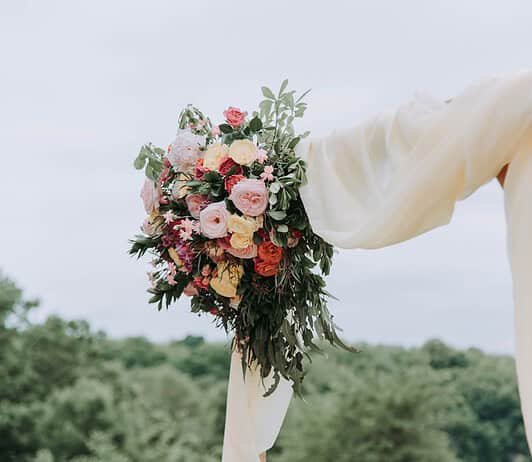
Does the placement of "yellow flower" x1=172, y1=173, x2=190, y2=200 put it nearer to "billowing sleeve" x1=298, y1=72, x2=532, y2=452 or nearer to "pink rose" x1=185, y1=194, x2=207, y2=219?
"pink rose" x1=185, y1=194, x2=207, y2=219

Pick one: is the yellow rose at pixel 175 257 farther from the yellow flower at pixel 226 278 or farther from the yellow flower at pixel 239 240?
the yellow flower at pixel 239 240

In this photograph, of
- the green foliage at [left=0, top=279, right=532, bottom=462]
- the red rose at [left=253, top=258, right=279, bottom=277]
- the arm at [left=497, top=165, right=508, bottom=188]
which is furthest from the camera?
the green foliage at [left=0, top=279, right=532, bottom=462]

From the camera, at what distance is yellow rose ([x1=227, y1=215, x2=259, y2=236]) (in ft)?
9.57

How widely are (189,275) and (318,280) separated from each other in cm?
46

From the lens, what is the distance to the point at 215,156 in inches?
120

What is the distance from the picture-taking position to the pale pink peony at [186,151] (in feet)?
10.2

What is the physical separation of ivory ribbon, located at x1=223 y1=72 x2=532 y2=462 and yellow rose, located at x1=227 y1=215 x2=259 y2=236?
196mm

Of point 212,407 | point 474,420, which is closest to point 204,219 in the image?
point 212,407

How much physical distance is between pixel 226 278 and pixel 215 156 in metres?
0.42

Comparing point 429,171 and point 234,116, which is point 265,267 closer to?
point 234,116

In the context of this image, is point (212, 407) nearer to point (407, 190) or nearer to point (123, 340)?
point (123, 340)

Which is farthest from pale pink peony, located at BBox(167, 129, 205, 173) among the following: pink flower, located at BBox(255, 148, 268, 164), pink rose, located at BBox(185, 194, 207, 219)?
pink flower, located at BBox(255, 148, 268, 164)

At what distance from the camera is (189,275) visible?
3.14 meters

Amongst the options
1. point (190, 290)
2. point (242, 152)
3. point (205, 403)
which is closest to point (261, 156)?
point (242, 152)
